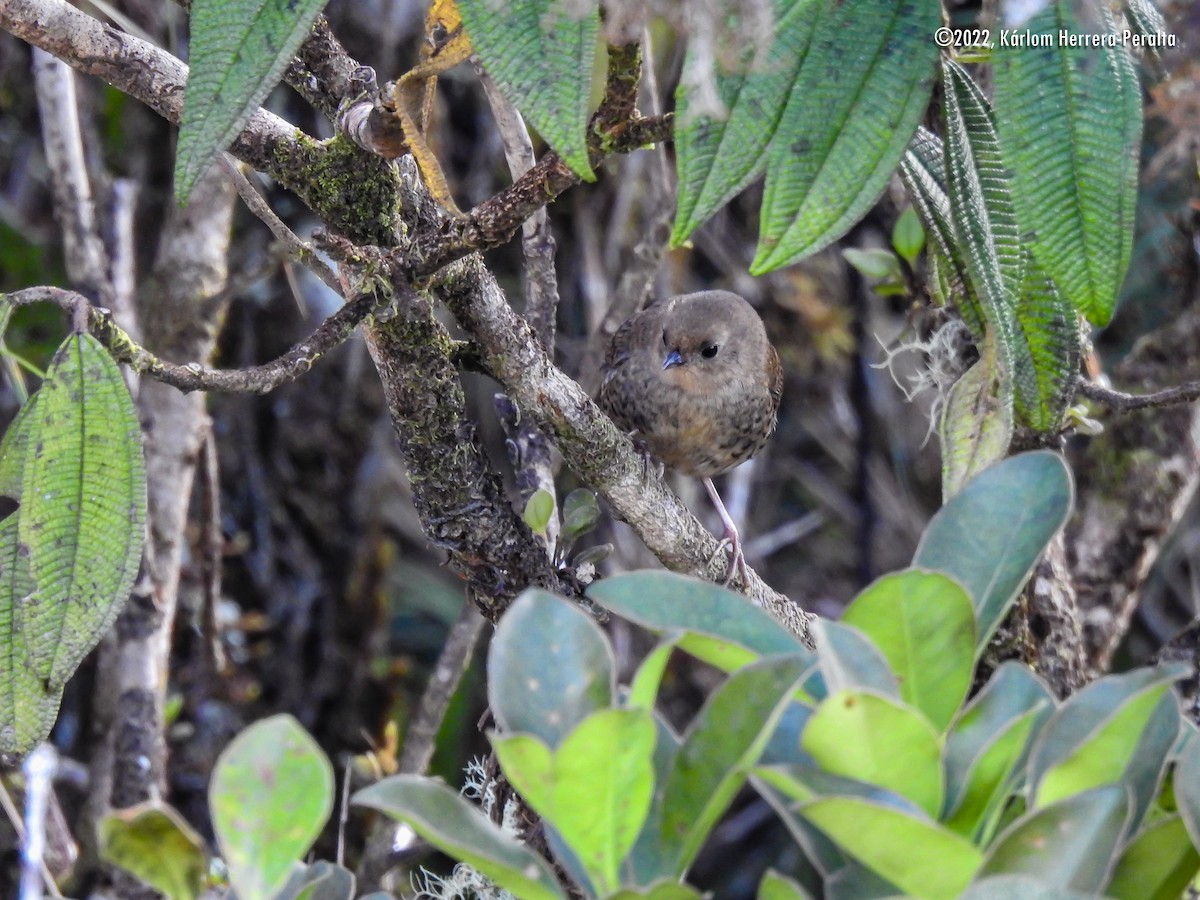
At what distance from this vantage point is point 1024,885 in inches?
31.8

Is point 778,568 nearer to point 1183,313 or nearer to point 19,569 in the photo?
point 1183,313

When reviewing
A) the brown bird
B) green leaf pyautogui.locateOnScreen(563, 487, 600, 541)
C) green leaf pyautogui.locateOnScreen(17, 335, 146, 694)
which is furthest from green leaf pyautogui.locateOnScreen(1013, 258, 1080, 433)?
the brown bird

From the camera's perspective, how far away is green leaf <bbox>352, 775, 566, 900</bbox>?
0.91 m

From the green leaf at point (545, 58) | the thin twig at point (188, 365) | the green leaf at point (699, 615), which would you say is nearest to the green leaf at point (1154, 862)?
the green leaf at point (699, 615)

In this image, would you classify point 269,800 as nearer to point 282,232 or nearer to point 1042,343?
point 282,232

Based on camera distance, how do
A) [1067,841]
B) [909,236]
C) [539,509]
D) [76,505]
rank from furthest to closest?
[909,236]
[539,509]
[76,505]
[1067,841]

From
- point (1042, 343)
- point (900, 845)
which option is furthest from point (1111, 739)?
point (1042, 343)

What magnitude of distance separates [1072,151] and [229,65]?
78cm

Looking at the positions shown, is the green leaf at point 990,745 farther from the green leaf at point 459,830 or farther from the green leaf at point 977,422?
the green leaf at point 977,422

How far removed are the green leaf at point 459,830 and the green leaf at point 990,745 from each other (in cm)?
31

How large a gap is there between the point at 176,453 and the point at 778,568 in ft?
7.89

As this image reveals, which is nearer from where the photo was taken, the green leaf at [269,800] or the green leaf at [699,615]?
the green leaf at [269,800]

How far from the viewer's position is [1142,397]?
6.63 ft

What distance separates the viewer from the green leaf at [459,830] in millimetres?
906
